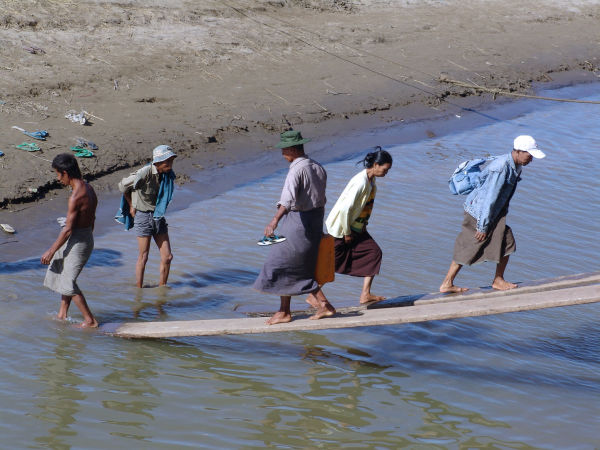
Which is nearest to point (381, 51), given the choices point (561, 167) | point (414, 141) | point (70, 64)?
point (414, 141)

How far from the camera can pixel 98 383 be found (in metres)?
5.78

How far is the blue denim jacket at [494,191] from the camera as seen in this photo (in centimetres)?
611

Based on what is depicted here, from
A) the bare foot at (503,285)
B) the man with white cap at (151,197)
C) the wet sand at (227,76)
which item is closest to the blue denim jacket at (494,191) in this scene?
the bare foot at (503,285)

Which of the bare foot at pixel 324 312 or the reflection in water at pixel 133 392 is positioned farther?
the bare foot at pixel 324 312

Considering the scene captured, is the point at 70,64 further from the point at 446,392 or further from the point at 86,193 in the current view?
the point at 446,392

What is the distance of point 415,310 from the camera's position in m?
5.90

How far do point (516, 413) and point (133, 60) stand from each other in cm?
905

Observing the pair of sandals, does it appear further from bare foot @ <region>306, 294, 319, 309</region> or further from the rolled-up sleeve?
the rolled-up sleeve

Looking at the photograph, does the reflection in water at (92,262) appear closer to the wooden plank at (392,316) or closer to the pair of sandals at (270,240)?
the wooden plank at (392,316)

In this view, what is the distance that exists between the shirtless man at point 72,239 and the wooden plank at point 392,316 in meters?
0.50

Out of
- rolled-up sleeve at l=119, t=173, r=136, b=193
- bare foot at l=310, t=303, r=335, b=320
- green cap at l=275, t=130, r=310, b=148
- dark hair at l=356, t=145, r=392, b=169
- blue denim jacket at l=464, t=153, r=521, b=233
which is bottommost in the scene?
bare foot at l=310, t=303, r=335, b=320

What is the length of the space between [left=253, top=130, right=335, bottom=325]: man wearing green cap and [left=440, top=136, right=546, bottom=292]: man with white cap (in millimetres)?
1318

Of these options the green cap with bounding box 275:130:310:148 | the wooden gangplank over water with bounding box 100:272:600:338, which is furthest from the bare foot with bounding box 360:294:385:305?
the green cap with bounding box 275:130:310:148

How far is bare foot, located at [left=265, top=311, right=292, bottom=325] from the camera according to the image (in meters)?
6.07
